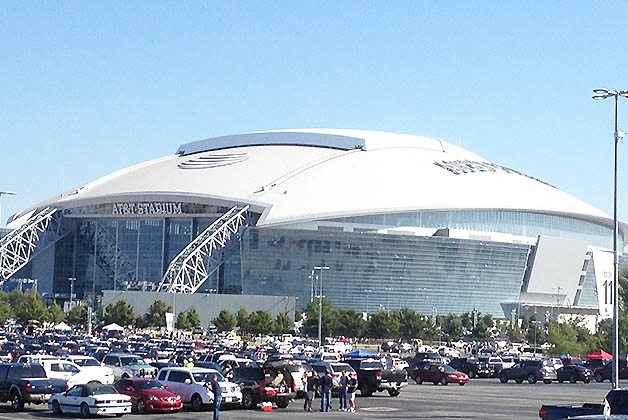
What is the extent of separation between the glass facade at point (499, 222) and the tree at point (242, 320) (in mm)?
22278

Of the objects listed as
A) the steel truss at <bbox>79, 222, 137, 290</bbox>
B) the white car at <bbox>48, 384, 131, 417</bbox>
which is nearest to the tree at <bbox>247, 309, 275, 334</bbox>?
the steel truss at <bbox>79, 222, 137, 290</bbox>

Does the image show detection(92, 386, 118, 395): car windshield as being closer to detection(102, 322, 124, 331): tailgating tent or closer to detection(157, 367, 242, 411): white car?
detection(157, 367, 242, 411): white car

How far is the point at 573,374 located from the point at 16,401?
38.2 m

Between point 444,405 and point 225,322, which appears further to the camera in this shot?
point 225,322

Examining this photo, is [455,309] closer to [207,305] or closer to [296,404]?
[207,305]

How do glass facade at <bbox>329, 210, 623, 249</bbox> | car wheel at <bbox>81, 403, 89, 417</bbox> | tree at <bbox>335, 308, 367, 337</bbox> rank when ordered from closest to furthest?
car wheel at <bbox>81, 403, 89, 417</bbox> → tree at <bbox>335, 308, 367, 337</bbox> → glass facade at <bbox>329, 210, 623, 249</bbox>

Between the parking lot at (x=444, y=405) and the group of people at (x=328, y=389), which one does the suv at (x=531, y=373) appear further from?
the group of people at (x=328, y=389)

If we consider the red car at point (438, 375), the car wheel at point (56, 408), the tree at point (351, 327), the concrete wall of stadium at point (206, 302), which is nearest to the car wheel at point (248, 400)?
the car wheel at point (56, 408)

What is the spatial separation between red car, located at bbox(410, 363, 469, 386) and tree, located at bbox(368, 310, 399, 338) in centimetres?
5877

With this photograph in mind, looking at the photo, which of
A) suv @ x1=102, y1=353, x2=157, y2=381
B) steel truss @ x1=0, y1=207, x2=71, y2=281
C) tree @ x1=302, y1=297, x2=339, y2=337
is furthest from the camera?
steel truss @ x1=0, y1=207, x2=71, y2=281

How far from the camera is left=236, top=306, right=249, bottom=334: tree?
122 m

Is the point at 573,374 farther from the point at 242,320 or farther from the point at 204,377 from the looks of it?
the point at 242,320

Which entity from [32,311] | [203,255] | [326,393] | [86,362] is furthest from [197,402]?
[203,255]

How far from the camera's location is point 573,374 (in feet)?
223
